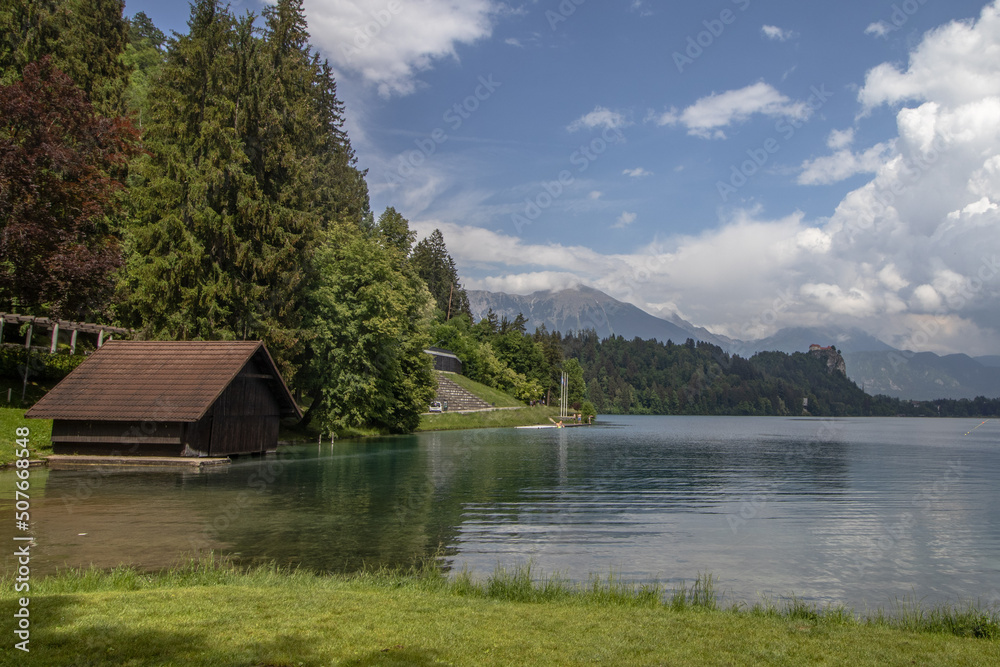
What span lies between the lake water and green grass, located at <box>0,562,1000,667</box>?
3337 mm

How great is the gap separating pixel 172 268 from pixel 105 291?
5338 mm

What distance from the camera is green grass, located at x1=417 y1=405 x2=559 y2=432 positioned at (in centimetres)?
7906

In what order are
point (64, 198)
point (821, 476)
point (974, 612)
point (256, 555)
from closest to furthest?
point (974, 612) → point (256, 555) → point (64, 198) → point (821, 476)

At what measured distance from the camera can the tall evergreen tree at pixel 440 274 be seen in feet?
443

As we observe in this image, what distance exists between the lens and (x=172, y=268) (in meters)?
40.8

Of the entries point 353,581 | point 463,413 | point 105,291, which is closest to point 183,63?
point 105,291

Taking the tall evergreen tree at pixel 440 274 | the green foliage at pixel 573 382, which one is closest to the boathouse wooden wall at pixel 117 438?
the tall evergreen tree at pixel 440 274

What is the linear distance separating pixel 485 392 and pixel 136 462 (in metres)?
82.0

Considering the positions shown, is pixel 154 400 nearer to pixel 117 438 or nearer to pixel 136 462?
pixel 117 438

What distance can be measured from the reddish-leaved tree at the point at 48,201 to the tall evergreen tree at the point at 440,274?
93.2 m

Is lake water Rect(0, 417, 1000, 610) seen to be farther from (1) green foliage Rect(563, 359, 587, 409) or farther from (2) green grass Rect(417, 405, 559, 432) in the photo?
(1) green foliage Rect(563, 359, 587, 409)

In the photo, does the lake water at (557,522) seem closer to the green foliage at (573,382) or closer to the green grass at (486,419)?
the green grass at (486,419)

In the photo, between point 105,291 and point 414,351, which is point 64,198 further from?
point 414,351

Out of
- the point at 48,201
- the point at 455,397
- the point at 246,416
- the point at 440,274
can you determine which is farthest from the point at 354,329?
the point at 440,274
